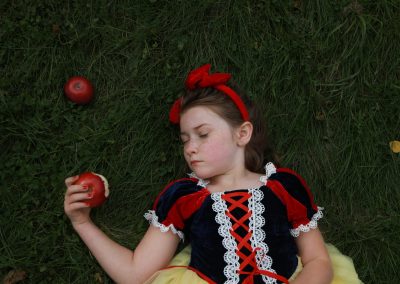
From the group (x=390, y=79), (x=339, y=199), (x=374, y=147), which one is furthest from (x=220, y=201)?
(x=390, y=79)

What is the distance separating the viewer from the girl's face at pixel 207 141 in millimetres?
3363

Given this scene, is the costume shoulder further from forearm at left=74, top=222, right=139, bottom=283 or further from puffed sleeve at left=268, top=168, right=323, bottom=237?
puffed sleeve at left=268, top=168, right=323, bottom=237

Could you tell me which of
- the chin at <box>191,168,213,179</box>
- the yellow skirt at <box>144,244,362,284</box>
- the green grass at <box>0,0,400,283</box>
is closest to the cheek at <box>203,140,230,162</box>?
the chin at <box>191,168,213,179</box>

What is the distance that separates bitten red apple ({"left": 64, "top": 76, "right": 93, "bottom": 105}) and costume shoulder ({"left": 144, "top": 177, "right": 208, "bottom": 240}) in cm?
103

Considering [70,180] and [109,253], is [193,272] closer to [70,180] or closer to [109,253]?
[109,253]

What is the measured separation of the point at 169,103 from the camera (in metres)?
4.04

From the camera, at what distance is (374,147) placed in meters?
4.15

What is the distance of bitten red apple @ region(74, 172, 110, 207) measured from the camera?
353 cm

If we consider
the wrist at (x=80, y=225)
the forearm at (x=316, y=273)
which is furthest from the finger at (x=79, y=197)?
the forearm at (x=316, y=273)

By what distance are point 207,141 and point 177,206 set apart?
531 millimetres

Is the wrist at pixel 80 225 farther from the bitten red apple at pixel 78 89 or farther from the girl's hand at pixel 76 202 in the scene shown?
the bitten red apple at pixel 78 89

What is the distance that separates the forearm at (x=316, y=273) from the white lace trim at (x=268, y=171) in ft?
2.16

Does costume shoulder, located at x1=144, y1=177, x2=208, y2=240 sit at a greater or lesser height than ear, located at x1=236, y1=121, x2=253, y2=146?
lesser

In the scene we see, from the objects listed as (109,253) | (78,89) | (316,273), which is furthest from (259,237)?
(78,89)
